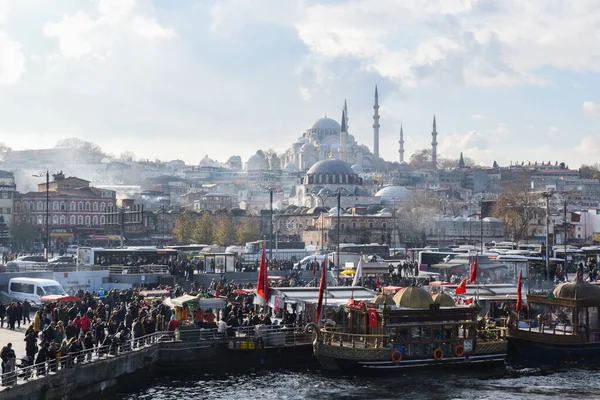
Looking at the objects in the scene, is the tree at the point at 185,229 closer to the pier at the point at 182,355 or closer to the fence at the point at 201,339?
the pier at the point at 182,355

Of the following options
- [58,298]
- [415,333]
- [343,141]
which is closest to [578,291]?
[415,333]

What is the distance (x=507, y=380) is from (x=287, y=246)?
168ft

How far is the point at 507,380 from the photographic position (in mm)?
24672

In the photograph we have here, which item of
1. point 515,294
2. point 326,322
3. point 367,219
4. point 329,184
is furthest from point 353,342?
point 329,184

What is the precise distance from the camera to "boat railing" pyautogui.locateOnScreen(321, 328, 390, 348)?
24.3m

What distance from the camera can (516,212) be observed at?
334 ft

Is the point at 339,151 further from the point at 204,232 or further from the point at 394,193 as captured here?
the point at 204,232

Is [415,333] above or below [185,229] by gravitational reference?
below

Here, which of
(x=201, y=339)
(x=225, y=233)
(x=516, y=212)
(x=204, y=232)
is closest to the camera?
(x=201, y=339)

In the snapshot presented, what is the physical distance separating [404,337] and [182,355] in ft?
18.3

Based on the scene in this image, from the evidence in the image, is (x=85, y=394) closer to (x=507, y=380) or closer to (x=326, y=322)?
(x=326, y=322)

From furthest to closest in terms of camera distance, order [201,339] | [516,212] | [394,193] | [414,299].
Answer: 1. [394,193]
2. [516,212]
3. [201,339]
4. [414,299]

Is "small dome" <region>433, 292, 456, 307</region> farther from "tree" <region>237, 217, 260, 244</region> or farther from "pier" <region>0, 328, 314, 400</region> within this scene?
"tree" <region>237, 217, 260, 244</region>

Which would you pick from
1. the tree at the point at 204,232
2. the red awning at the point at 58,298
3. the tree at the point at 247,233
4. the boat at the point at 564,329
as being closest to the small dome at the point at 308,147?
the tree at the point at 247,233
